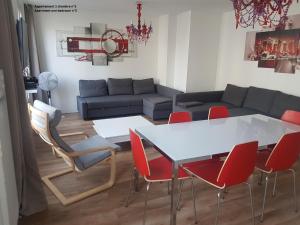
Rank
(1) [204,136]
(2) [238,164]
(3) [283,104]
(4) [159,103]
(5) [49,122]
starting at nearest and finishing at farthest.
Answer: (2) [238,164] → (1) [204,136] → (5) [49,122] → (3) [283,104] → (4) [159,103]

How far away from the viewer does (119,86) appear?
5.96 m

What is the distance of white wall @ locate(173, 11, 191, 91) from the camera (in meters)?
5.38

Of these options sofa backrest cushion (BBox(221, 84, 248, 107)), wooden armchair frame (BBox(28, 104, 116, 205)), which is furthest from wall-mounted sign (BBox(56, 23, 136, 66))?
wooden armchair frame (BBox(28, 104, 116, 205))

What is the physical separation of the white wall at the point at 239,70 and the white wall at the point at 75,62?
6.01 ft

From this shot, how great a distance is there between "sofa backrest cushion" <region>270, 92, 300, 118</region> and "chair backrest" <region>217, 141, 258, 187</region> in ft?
7.86

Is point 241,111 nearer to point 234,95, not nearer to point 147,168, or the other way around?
point 234,95

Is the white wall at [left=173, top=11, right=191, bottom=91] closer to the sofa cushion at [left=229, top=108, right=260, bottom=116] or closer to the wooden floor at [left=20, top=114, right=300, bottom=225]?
the sofa cushion at [left=229, top=108, right=260, bottom=116]

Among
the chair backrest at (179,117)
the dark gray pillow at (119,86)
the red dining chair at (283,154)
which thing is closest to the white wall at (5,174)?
the chair backrest at (179,117)

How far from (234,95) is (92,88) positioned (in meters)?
3.25

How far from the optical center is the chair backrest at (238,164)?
69.2 inches

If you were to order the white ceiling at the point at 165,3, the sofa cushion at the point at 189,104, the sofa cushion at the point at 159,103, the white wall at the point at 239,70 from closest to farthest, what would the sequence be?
the white wall at the point at 239,70 < the white ceiling at the point at 165,3 < the sofa cushion at the point at 189,104 < the sofa cushion at the point at 159,103

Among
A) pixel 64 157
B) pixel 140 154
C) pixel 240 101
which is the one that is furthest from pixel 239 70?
pixel 64 157

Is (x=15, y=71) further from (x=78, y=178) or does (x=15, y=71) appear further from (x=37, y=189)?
(x=78, y=178)

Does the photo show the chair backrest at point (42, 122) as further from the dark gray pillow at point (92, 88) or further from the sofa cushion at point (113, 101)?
the dark gray pillow at point (92, 88)
